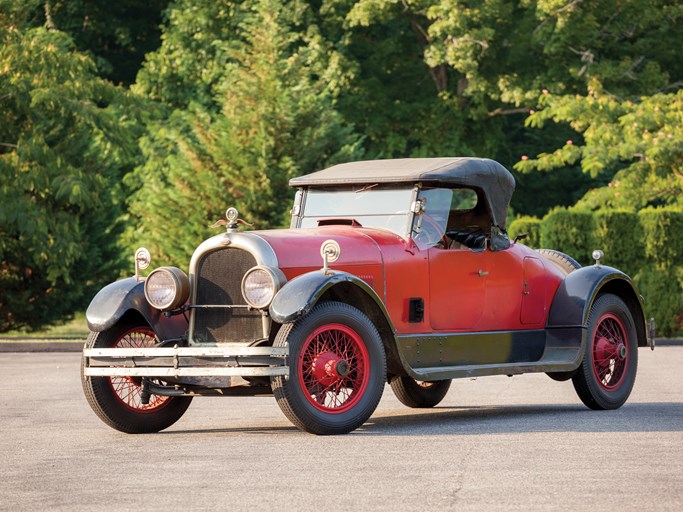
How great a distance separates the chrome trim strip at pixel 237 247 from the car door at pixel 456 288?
1.67 metres

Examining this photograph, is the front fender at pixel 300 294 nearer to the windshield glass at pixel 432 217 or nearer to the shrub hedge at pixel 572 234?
the windshield glass at pixel 432 217

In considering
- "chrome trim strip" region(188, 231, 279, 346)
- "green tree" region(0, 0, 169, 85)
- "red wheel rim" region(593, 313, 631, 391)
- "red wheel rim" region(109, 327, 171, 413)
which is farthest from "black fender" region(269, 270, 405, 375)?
"green tree" region(0, 0, 169, 85)

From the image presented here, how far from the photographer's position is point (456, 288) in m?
13.1

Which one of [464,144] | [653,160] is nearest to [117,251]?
[653,160]

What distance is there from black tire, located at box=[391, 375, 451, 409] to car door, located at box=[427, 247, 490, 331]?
1430 millimetres

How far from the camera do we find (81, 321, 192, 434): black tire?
12.1 m

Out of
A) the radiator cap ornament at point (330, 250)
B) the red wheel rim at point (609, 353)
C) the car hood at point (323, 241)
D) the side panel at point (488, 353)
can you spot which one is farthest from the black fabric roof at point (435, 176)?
the radiator cap ornament at point (330, 250)

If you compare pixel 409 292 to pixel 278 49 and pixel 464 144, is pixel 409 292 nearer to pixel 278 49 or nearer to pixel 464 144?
pixel 278 49

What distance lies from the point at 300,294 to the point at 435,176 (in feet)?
7.66

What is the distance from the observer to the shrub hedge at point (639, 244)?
96.8 feet

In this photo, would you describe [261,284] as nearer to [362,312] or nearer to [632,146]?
[362,312]

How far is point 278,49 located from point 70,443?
24.6 metres

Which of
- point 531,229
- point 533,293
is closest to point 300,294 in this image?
→ point 533,293

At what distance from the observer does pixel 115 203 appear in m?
34.8
